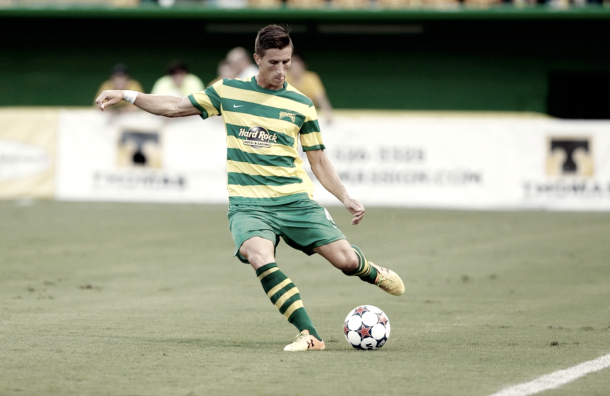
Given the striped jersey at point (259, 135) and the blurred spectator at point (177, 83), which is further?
the blurred spectator at point (177, 83)

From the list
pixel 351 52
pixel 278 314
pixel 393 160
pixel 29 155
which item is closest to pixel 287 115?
pixel 278 314

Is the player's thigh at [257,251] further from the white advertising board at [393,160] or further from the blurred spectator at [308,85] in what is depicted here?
the blurred spectator at [308,85]

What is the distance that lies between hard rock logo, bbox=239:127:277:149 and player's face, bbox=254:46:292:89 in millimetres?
337

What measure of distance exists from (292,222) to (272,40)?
1.25 metres

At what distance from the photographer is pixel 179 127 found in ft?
64.4

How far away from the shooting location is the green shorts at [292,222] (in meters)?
7.22

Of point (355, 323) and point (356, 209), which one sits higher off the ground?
point (356, 209)

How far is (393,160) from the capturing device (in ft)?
62.9

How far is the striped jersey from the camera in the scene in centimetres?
730

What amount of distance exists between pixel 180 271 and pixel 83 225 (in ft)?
16.0

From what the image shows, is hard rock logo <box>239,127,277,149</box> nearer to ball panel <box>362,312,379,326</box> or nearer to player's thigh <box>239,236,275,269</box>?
player's thigh <box>239,236,275,269</box>


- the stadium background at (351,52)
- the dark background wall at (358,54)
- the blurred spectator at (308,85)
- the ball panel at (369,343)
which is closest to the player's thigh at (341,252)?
the ball panel at (369,343)

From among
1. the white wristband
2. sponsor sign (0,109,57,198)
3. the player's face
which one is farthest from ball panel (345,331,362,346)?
sponsor sign (0,109,57,198)

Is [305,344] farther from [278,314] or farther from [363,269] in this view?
[278,314]
